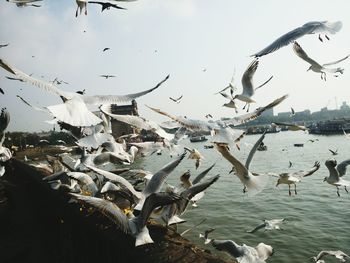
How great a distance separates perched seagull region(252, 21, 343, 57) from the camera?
3.96 m

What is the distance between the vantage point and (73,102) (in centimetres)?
396

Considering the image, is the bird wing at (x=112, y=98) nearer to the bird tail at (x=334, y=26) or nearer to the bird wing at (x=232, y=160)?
the bird wing at (x=232, y=160)

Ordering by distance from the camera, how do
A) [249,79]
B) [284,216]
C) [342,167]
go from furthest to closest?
[284,216] → [342,167] → [249,79]

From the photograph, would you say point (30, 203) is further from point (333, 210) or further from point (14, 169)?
point (333, 210)

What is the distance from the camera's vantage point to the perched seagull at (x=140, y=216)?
385 cm

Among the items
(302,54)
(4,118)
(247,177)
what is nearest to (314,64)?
(302,54)

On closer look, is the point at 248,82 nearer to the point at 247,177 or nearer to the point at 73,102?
the point at 247,177

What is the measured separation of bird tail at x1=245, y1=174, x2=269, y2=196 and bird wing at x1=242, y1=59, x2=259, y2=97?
1.37 meters

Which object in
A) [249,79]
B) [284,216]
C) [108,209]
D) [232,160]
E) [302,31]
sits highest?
[302,31]

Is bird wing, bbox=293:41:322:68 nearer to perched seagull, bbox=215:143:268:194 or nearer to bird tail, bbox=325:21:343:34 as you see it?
bird tail, bbox=325:21:343:34

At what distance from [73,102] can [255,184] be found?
2.63 metres

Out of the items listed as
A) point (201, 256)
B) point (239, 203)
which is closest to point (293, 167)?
point (239, 203)

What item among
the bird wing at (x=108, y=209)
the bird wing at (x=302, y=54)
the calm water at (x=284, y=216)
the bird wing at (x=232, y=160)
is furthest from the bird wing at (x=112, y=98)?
the calm water at (x=284, y=216)

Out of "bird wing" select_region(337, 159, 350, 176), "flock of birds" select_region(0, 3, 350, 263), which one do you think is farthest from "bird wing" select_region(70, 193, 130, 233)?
"bird wing" select_region(337, 159, 350, 176)
